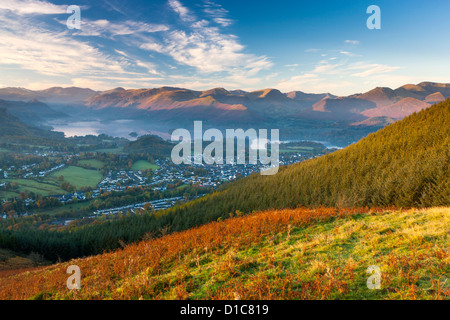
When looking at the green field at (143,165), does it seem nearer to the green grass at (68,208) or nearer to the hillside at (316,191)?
the green grass at (68,208)

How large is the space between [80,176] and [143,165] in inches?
1596

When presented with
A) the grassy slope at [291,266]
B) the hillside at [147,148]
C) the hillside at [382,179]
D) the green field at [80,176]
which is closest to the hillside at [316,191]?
the hillside at [382,179]

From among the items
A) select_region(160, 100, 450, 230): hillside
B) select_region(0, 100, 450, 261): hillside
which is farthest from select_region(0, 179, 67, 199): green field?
select_region(160, 100, 450, 230): hillside

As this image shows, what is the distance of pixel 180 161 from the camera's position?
160 metres

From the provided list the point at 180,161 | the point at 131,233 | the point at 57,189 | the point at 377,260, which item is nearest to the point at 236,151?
the point at 180,161

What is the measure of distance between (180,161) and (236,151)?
49356 millimetres

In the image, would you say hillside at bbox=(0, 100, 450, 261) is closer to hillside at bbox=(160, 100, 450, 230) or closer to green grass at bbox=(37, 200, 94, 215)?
hillside at bbox=(160, 100, 450, 230)

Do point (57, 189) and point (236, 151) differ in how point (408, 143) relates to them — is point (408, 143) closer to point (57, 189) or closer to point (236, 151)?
point (57, 189)

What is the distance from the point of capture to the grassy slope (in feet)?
16.3

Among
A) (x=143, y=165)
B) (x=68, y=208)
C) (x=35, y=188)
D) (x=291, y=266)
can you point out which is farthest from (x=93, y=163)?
(x=291, y=266)

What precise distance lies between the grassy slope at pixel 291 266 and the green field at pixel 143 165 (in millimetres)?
130641

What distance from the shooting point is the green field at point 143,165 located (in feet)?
439

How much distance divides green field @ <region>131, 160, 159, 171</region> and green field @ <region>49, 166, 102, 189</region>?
22.9 metres
